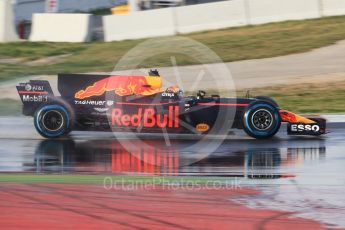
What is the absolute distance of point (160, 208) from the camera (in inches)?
293

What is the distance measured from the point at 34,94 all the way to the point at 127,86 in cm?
153

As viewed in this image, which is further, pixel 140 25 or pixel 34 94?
pixel 140 25

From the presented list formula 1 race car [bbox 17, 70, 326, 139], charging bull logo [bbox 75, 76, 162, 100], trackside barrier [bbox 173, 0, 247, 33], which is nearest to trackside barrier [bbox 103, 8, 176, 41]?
trackside barrier [bbox 173, 0, 247, 33]

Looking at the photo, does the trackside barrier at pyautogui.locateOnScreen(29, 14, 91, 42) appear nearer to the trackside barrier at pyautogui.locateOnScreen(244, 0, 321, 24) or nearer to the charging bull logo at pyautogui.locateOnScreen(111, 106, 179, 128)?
the trackside barrier at pyautogui.locateOnScreen(244, 0, 321, 24)

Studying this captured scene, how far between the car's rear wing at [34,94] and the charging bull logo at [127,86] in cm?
68

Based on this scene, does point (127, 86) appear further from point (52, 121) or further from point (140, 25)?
point (140, 25)

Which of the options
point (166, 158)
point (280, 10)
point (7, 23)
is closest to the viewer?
point (166, 158)

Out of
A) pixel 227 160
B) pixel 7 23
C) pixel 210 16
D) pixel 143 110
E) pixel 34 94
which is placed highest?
pixel 210 16

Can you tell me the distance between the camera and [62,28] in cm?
2736

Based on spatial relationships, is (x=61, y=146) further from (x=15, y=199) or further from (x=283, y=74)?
(x=283, y=74)

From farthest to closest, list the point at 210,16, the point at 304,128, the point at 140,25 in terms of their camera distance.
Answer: the point at 210,16 < the point at 140,25 < the point at 304,128

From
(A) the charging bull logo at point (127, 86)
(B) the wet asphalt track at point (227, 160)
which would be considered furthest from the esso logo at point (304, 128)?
(A) the charging bull logo at point (127, 86)

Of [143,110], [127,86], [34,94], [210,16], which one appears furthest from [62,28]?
[143,110]

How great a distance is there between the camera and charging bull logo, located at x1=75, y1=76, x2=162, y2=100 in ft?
38.9
